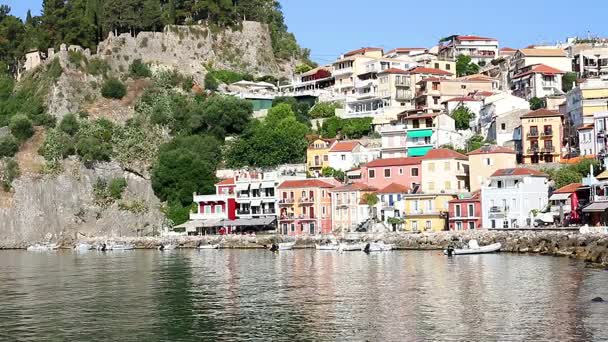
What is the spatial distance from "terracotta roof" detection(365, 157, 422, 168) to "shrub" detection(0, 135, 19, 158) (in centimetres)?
3462

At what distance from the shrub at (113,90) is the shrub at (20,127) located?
8.93 meters

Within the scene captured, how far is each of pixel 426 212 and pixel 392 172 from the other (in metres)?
5.70

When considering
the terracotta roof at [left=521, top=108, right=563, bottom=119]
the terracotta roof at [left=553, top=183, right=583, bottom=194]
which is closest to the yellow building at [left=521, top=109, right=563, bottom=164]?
the terracotta roof at [left=521, top=108, right=563, bottom=119]

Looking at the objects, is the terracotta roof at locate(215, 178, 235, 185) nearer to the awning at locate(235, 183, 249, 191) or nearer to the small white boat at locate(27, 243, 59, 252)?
the awning at locate(235, 183, 249, 191)

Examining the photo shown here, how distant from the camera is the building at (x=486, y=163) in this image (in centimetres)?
6700

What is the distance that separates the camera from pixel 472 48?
349 ft

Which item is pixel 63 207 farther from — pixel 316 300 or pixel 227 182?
pixel 316 300

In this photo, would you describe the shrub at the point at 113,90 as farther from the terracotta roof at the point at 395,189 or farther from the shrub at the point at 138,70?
the terracotta roof at the point at 395,189

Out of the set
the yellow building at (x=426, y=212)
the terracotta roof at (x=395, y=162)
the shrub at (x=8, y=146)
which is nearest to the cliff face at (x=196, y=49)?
the shrub at (x=8, y=146)

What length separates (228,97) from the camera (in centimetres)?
8738

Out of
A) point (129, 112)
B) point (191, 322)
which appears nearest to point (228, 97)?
point (129, 112)

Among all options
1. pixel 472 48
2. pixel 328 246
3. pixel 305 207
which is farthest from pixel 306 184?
pixel 472 48

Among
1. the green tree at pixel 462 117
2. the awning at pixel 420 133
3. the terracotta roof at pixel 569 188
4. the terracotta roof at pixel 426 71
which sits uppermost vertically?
the terracotta roof at pixel 426 71

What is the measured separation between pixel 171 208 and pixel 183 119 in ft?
41.7
